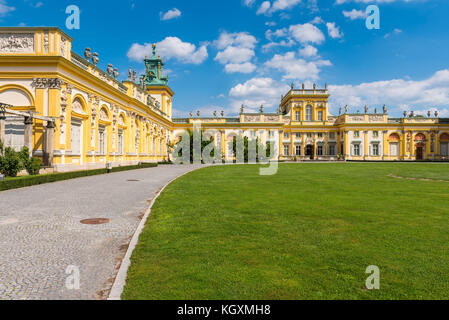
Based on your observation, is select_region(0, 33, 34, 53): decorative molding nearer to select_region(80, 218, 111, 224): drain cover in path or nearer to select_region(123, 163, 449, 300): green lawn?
Answer: select_region(80, 218, 111, 224): drain cover in path

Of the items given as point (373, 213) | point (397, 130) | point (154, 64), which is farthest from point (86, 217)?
point (397, 130)

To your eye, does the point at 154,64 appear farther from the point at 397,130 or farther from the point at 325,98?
the point at 397,130

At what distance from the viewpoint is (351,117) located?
221ft

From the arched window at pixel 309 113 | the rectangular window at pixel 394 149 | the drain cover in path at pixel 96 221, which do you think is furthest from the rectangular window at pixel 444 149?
the drain cover in path at pixel 96 221

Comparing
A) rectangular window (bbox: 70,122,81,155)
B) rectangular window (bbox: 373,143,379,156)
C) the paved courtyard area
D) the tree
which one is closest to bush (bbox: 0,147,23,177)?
the paved courtyard area

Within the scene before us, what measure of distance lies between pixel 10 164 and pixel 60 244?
499 inches

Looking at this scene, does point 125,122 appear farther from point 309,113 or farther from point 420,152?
point 420,152

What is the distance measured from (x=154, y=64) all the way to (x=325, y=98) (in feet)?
136

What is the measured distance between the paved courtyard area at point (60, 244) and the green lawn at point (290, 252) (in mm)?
591

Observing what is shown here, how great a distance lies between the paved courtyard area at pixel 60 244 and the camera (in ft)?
12.5

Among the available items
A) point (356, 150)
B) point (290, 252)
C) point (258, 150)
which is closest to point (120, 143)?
point (258, 150)

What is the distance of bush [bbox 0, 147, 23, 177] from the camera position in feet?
49.2

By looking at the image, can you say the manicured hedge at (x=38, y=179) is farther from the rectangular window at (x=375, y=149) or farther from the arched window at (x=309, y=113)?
the rectangular window at (x=375, y=149)

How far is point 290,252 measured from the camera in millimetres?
4781
